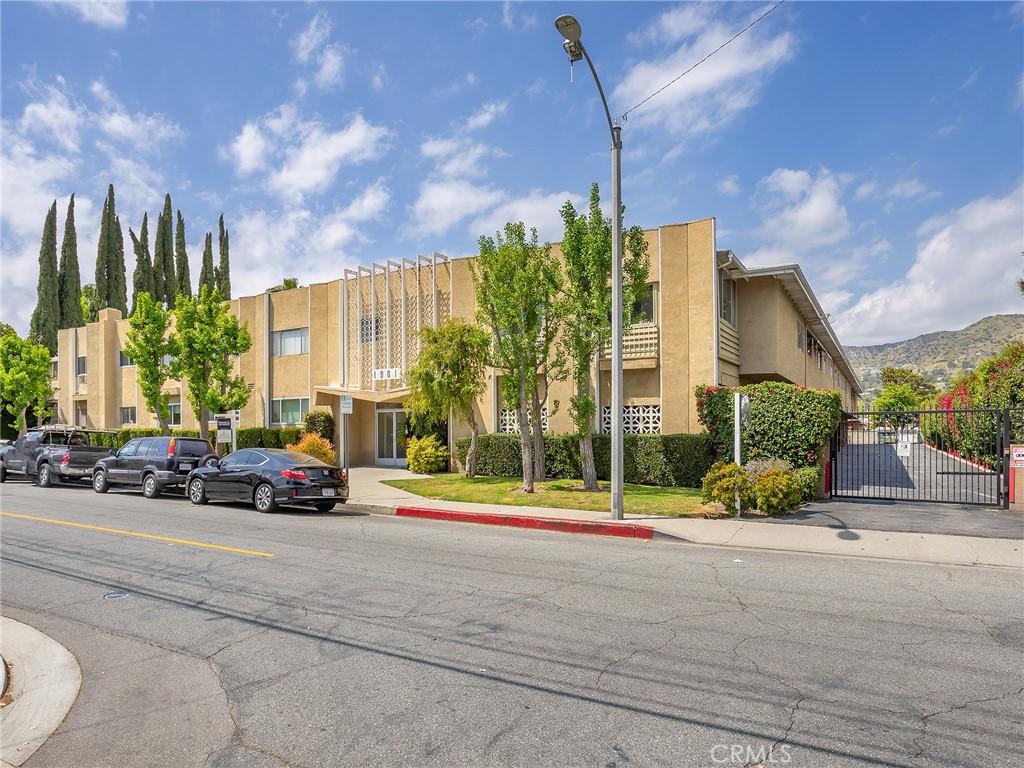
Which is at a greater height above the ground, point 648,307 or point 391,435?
point 648,307

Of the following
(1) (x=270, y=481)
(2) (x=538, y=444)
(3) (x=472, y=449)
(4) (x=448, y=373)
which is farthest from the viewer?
(3) (x=472, y=449)

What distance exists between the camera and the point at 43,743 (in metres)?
4.11

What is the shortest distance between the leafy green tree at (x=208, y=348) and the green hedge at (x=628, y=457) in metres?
11.3

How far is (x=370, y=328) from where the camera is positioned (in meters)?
27.0

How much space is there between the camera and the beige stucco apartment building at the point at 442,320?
19750mm

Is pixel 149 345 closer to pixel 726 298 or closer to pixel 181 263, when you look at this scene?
pixel 726 298

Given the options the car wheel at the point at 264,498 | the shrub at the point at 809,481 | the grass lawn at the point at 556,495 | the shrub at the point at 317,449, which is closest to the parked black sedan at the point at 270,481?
the car wheel at the point at 264,498

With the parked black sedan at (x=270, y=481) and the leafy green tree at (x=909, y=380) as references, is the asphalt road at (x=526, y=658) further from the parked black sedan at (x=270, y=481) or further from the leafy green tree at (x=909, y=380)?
the leafy green tree at (x=909, y=380)

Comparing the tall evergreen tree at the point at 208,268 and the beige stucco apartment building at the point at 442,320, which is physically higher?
the tall evergreen tree at the point at 208,268

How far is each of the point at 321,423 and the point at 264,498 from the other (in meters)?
12.2

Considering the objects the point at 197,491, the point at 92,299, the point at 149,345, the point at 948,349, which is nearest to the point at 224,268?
the point at 92,299

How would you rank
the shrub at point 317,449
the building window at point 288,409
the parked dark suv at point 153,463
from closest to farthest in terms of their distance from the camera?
the parked dark suv at point 153,463 < the shrub at point 317,449 < the building window at point 288,409

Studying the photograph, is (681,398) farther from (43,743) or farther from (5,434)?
(5,434)

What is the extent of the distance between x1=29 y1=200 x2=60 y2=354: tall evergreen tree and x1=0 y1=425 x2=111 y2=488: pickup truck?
37.6 meters
